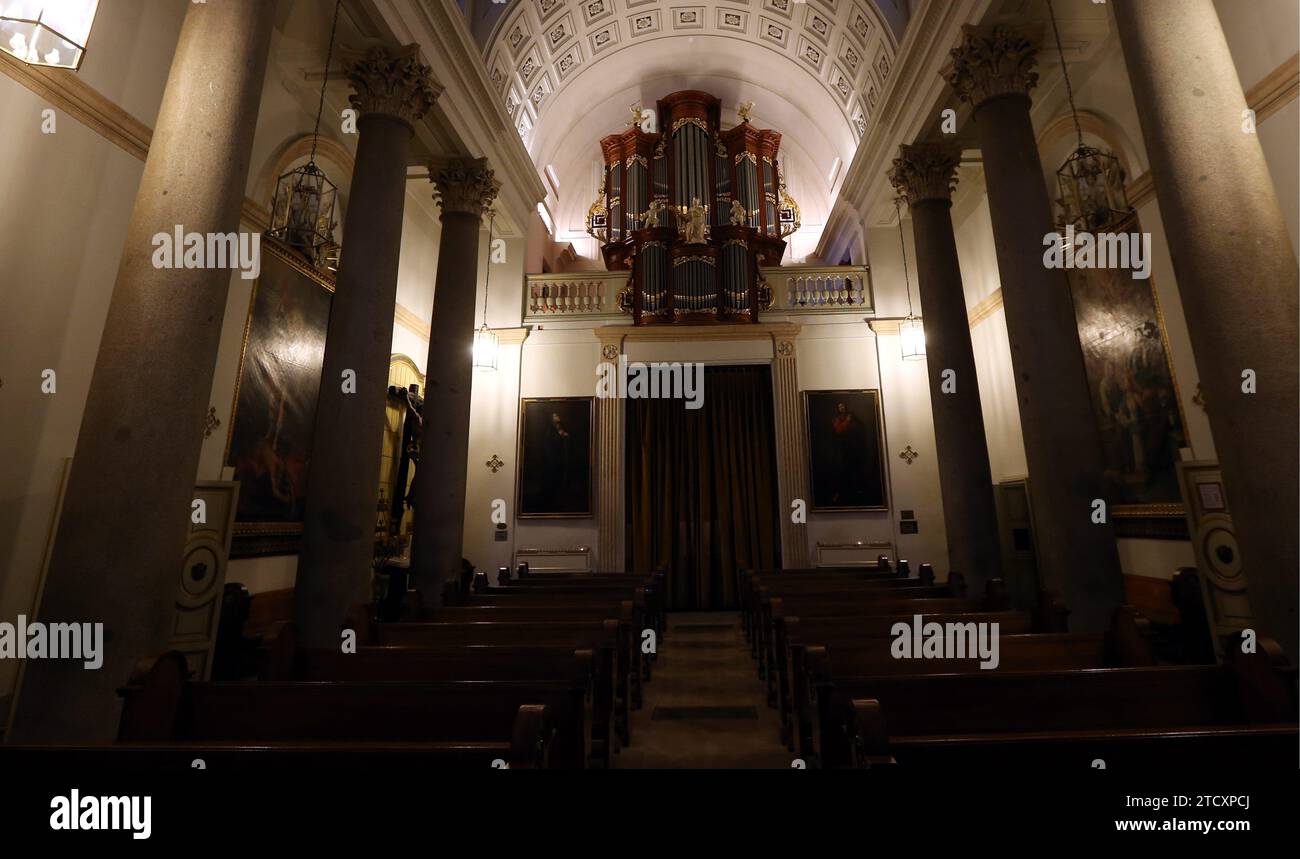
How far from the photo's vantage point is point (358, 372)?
462cm

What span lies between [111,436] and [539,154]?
970 centimetres

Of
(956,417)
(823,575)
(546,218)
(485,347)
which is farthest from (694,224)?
(823,575)

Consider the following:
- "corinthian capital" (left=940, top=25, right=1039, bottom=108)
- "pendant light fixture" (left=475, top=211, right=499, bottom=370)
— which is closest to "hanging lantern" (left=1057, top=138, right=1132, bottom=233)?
"corinthian capital" (left=940, top=25, right=1039, bottom=108)

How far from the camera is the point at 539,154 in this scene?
11.0 metres

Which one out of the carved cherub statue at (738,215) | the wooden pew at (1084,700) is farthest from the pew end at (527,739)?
the carved cherub statue at (738,215)

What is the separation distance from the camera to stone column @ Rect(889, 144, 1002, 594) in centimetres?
598

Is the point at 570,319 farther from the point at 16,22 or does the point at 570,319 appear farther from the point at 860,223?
the point at 16,22

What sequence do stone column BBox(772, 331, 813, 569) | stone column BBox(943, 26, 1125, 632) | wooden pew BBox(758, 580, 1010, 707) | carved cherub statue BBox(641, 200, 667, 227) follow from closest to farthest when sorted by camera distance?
1. wooden pew BBox(758, 580, 1010, 707)
2. stone column BBox(943, 26, 1125, 632)
3. stone column BBox(772, 331, 813, 569)
4. carved cherub statue BBox(641, 200, 667, 227)

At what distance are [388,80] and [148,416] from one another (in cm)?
407

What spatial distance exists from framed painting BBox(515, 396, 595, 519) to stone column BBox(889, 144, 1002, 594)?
16.5 ft

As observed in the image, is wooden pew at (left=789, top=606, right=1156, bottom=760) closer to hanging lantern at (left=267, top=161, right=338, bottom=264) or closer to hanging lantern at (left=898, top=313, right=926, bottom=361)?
hanging lantern at (left=267, top=161, right=338, bottom=264)

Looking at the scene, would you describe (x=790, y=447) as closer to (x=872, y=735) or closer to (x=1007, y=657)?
(x=1007, y=657)
